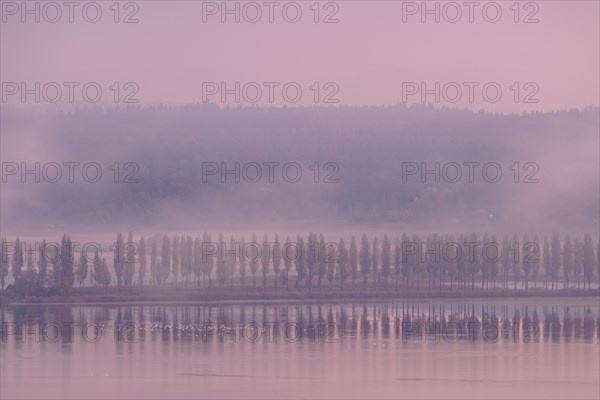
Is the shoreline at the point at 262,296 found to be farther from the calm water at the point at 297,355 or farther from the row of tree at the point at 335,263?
the calm water at the point at 297,355

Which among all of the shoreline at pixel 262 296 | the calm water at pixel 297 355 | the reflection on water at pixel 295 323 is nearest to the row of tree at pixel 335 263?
the shoreline at pixel 262 296

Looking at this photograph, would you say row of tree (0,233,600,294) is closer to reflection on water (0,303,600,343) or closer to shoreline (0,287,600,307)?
shoreline (0,287,600,307)

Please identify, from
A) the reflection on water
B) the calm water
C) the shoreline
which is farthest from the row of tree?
the calm water

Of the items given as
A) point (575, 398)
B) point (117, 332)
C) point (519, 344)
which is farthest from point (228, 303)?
point (575, 398)

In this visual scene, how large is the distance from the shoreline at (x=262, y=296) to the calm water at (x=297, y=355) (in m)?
9.70

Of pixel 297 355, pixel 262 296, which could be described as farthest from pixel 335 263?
pixel 297 355

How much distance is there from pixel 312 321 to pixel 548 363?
53.0 ft

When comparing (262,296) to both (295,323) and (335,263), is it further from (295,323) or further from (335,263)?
(295,323)

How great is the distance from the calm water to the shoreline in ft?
31.8

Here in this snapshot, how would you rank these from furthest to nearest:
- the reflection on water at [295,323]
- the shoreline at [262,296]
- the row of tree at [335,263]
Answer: the row of tree at [335,263], the shoreline at [262,296], the reflection on water at [295,323]

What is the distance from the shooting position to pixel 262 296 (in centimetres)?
6662

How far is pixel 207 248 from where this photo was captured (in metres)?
70.6

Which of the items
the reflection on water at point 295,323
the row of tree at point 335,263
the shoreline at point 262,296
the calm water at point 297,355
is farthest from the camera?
the row of tree at point 335,263

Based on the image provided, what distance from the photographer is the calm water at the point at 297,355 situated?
2608 cm
